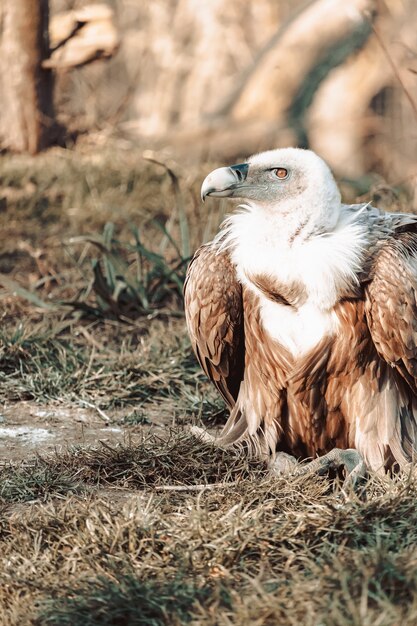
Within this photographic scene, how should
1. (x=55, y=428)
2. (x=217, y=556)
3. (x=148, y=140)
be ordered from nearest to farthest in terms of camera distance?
(x=217, y=556)
(x=55, y=428)
(x=148, y=140)

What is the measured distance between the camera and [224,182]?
366 cm

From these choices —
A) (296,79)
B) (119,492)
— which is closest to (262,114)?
(296,79)

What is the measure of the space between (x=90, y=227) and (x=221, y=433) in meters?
3.15

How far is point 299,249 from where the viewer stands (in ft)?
11.7

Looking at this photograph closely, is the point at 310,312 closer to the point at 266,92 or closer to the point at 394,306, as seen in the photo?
the point at 394,306

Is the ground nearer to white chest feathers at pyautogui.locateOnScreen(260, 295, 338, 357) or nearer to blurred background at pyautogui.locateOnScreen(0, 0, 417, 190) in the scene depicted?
white chest feathers at pyautogui.locateOnScreen(260, 295, 338, 357)

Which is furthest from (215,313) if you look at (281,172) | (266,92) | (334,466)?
(266,92)

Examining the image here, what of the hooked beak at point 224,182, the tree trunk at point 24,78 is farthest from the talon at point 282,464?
the tree trunk at point 24,78

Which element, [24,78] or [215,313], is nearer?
[215,313]

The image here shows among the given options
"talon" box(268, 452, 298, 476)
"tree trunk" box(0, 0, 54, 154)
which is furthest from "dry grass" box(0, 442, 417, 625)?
"tree trunk" box(0, 0, 54, 154)

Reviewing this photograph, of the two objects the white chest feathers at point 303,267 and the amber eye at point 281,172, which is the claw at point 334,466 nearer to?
the white chest feathers at point 303,267

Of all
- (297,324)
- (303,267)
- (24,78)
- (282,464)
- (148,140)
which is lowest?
(282,464)

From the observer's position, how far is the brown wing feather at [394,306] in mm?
3484

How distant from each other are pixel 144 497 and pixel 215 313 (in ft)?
2.52
